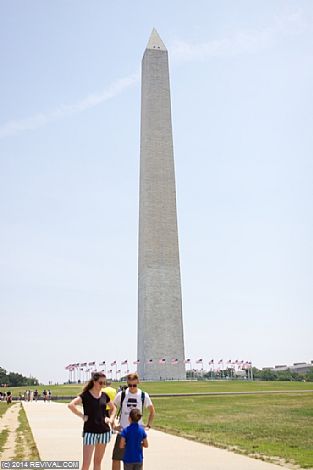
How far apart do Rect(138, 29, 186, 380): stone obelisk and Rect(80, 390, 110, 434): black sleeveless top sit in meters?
54.8

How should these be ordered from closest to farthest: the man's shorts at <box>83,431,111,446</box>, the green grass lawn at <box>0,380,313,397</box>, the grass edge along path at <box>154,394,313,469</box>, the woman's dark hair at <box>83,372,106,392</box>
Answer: the man's shorts at <box>83,431,111,446</box> < the woman's dark hair at <box>83,372,106,392</box> < the grass edge along path at <box>154,394,313,469</box> < the green grass lawn at <box>0,380,313,397</box>

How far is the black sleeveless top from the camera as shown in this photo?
6965 millimetres

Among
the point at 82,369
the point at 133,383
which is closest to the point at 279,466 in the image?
the point at 133,383

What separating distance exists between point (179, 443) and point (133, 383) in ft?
20.6

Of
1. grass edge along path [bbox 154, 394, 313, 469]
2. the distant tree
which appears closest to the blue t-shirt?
grass edge along path [bbox 154, 394, 313, 469]

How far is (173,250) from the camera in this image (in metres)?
64.2

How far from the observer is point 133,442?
662 cm

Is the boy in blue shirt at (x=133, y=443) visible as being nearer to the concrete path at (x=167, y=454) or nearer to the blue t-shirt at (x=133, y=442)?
A: the blue t-shirt at (x=133, y=442)

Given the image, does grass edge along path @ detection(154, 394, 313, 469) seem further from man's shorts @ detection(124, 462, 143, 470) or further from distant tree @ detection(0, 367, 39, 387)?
distant tree @ detection(0, 367, 39, 387)

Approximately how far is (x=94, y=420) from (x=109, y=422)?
0.22 metres

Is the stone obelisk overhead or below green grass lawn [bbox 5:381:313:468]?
overhead

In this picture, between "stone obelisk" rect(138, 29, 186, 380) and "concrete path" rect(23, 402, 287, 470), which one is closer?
"concrete path" rect(23, 402, 287, 470)

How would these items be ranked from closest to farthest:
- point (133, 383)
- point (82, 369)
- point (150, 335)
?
point (133, 383) < point (150, 335) < point (82, 369)

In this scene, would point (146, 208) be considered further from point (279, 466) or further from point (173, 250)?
point (279, 466)
